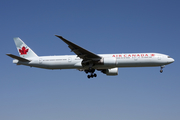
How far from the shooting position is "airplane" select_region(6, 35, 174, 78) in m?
34.9

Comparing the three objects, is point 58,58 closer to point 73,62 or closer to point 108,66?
point 73,62

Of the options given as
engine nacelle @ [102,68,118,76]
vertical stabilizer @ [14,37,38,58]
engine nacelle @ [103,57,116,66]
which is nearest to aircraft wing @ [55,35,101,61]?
engine nacelle @ [103,57,116,66]

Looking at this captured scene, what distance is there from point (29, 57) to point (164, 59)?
1972 centimetres

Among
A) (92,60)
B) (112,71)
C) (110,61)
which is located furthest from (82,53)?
(112,71)

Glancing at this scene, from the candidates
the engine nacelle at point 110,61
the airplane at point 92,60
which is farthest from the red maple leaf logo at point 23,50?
the engine nacelle at point 110,61

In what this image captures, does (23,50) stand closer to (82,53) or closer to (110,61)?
(82,53)

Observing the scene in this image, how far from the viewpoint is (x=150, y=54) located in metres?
35.8

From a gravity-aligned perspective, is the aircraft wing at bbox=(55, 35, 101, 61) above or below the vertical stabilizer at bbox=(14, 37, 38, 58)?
below

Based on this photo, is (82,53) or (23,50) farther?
(23,50)

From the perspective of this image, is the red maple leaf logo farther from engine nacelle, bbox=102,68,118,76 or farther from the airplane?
engine nacelle, bbox=102,68,118,76

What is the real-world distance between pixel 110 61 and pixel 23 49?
14233 mm

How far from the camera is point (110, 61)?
3469 centimetres

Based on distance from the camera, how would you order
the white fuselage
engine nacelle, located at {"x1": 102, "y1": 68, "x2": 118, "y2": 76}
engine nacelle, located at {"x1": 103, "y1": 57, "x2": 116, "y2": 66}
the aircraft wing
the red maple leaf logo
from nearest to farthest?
1. the aircraft wing
2. engine nacelle, located at {"x1": 103, "y1": 57, "x2": 116, "y2": 66}
3. the white fuselage
4. the red maple leaf logo
5. engine nacelle, located at {"x1": 102, "y1": 68, "x2": 118, "y2": 76}

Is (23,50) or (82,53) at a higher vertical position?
(23,50)
